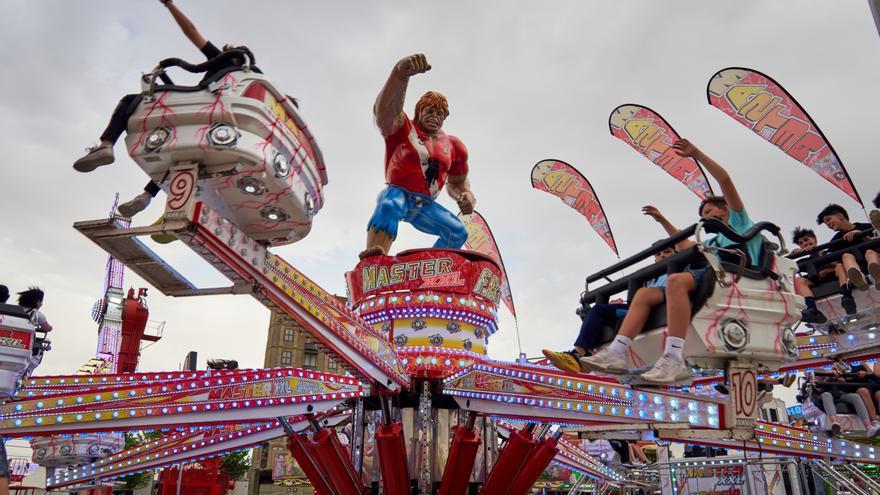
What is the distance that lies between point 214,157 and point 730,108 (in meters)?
7.01

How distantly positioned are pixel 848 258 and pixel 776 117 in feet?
9.20

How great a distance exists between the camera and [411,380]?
28.7 ft

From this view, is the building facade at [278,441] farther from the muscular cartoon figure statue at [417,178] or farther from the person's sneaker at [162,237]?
the person's sneaker at [162,237]

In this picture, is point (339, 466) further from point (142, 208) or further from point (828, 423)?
point (828, 423)

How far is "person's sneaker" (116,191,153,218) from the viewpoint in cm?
515

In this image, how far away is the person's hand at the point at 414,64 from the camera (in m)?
7.10

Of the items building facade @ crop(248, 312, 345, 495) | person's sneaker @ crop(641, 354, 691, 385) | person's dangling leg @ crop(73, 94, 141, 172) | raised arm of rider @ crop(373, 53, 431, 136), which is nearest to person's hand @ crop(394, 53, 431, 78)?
raised arm of rider @ crop(373, 53, 431, 136)

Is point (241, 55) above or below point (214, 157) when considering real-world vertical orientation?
above

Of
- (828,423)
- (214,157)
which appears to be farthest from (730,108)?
(214,157)

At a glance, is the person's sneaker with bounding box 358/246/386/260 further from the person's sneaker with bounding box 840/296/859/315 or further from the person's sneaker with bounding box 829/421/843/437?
the person's sneaker with bounding box 829/421/843/437

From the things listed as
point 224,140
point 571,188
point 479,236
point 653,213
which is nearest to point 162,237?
point 224,140

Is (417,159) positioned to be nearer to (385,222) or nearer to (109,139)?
(385,222)

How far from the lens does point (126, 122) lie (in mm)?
4902

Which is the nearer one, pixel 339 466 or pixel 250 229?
pixel 250 229
